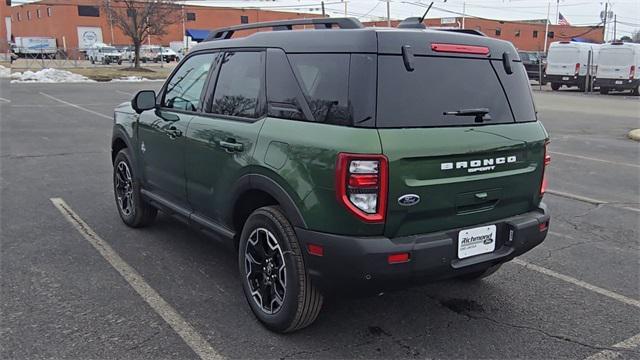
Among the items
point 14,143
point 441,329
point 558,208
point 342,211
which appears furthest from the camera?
point 14,143

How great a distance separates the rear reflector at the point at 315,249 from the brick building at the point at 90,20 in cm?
6713

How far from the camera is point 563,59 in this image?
2898cm

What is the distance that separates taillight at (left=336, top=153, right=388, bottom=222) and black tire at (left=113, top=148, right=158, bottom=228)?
2.93 m

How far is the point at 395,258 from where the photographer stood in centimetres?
288

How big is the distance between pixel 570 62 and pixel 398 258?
29730mm

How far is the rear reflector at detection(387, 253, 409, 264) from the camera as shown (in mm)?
2869

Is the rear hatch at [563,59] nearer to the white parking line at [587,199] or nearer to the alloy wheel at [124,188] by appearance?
the white parking line at [587,199]

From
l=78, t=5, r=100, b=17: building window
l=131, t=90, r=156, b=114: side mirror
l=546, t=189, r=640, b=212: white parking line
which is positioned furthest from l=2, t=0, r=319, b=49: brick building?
l=131, t=90, r=156, b=114: side mirror

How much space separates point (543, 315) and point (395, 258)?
1523mm

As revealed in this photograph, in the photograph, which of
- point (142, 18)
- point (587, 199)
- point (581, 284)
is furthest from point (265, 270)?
point (142, 18)

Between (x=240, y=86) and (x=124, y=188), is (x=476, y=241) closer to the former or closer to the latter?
(x=240, y=86)

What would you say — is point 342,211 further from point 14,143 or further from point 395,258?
point 14,143

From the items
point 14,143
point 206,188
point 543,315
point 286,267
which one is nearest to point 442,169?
point 286,267

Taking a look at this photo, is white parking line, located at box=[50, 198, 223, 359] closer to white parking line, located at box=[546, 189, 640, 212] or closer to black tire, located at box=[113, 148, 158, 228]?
black tire, located at box=[113, 148, 158, 228]
